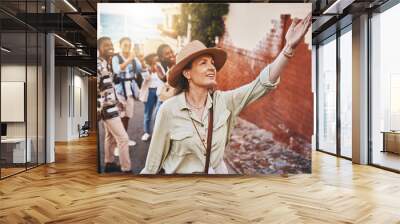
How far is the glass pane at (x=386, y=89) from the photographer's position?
281 inches

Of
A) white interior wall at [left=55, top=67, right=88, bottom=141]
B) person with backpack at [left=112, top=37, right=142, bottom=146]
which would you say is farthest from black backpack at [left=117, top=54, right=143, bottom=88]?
white interior wall at [left=55, top=67, right=88, bottom=141]

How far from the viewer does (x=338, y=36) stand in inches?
375

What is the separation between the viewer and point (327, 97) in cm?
1058

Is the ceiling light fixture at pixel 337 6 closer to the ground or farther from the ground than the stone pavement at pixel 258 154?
farther from the ground

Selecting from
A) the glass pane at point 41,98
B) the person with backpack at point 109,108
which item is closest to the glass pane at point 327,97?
the person with backpack at point 109,108

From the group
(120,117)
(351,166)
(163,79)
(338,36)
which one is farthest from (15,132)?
(338,36)

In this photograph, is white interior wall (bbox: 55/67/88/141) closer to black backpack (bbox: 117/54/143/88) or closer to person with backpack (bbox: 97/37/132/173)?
person with backpack (bbox: 97/37/132/173)

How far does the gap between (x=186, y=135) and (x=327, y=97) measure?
19.0ft

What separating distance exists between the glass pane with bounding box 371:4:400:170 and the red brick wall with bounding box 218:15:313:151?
1915 millimetres

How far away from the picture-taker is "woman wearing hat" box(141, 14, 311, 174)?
6.30 meters

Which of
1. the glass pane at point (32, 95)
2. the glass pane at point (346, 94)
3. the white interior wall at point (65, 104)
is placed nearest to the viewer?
the glass pane at point (32, 95)

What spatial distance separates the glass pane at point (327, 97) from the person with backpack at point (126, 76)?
19.1 ft

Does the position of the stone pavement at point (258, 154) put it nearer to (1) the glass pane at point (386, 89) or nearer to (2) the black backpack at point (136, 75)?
(2) the black backpack at point (136, 75)

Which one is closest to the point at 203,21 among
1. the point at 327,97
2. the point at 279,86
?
the point at 279,86
